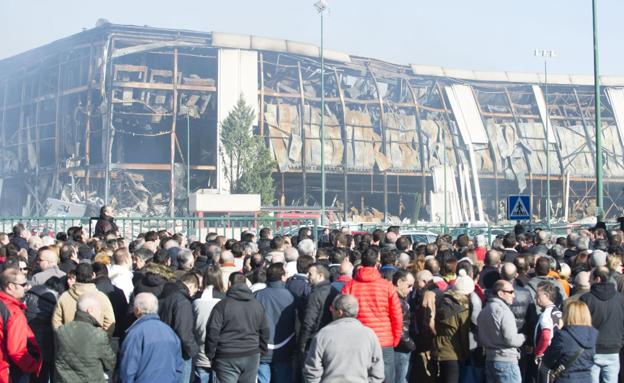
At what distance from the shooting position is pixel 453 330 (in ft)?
31.1

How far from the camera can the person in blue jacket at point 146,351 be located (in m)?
7.77

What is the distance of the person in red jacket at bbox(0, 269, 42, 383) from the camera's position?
7930 millimetres

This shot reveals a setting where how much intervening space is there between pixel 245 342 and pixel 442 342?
2.05 meters

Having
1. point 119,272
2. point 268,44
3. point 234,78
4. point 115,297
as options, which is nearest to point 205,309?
point 115,297

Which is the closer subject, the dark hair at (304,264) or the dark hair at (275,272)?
the dark hair at (275,272)

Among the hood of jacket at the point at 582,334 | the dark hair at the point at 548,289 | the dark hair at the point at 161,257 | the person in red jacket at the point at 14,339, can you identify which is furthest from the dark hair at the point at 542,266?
the person in red jacket at the point at 14,339

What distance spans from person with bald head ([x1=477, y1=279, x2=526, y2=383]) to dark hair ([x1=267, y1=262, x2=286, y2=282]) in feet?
6.70

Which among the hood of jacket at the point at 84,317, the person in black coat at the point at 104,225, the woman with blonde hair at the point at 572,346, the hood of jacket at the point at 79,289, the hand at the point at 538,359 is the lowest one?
the hand at the point at 538,359

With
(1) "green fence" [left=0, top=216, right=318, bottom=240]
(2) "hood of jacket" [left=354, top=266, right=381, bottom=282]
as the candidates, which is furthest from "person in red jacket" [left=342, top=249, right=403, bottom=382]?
(1) "green fence" [left=0, top=216, right=318, bottom=240]

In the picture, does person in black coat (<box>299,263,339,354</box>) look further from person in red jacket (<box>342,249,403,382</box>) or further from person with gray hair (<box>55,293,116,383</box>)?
person with gray hair (<box>55,293,116,383</box>)

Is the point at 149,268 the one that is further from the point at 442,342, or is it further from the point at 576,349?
the point at 576,349

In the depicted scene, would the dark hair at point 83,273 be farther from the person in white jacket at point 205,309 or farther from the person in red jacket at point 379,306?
the person in red jacket at point 379,306

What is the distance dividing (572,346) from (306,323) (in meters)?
2.53

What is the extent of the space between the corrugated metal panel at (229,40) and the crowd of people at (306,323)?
45834 millimetres
